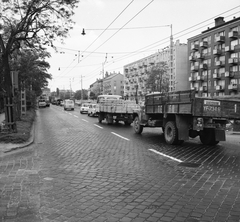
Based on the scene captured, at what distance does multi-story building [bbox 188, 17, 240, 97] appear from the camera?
177 ft

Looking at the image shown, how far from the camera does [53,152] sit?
9.11m

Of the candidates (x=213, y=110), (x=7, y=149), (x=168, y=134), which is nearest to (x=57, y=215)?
(x=7, y=149)

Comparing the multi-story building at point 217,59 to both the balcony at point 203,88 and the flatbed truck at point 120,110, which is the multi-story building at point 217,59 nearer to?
the balcony at point 203,88

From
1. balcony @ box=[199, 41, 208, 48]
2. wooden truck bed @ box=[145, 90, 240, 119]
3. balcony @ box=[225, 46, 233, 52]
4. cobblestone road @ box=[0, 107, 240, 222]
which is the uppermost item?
balcony @ box=[199, 41, 208, 48]

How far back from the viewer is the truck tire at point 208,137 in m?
10.9

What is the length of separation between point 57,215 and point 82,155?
15.3 feet

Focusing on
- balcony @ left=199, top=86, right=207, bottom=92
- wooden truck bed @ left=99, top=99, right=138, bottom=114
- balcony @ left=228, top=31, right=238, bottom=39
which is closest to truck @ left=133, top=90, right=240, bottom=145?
wooden truck bed @ left=99, top=99, right=138, bottom=114

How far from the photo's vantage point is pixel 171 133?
10.9 m

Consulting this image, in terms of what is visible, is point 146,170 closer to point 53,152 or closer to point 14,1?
point 53,152

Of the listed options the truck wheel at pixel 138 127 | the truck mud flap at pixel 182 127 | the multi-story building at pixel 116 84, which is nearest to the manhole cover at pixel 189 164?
the truck mud flap at pixel 182 127

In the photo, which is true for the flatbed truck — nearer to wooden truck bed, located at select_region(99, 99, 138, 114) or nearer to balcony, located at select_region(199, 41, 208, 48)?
wooden truck bed, located at select_region(99, 99, 138, 114)

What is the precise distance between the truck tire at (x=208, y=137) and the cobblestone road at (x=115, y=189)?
293 centimetres

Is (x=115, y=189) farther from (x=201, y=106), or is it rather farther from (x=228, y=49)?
(x=228, y=49)

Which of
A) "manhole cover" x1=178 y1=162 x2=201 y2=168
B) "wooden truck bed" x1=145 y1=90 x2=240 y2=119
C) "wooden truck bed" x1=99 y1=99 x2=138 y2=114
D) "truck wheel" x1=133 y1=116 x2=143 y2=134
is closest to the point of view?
"manhole cover" x1=178 y1=162 x2=201 y2=168
